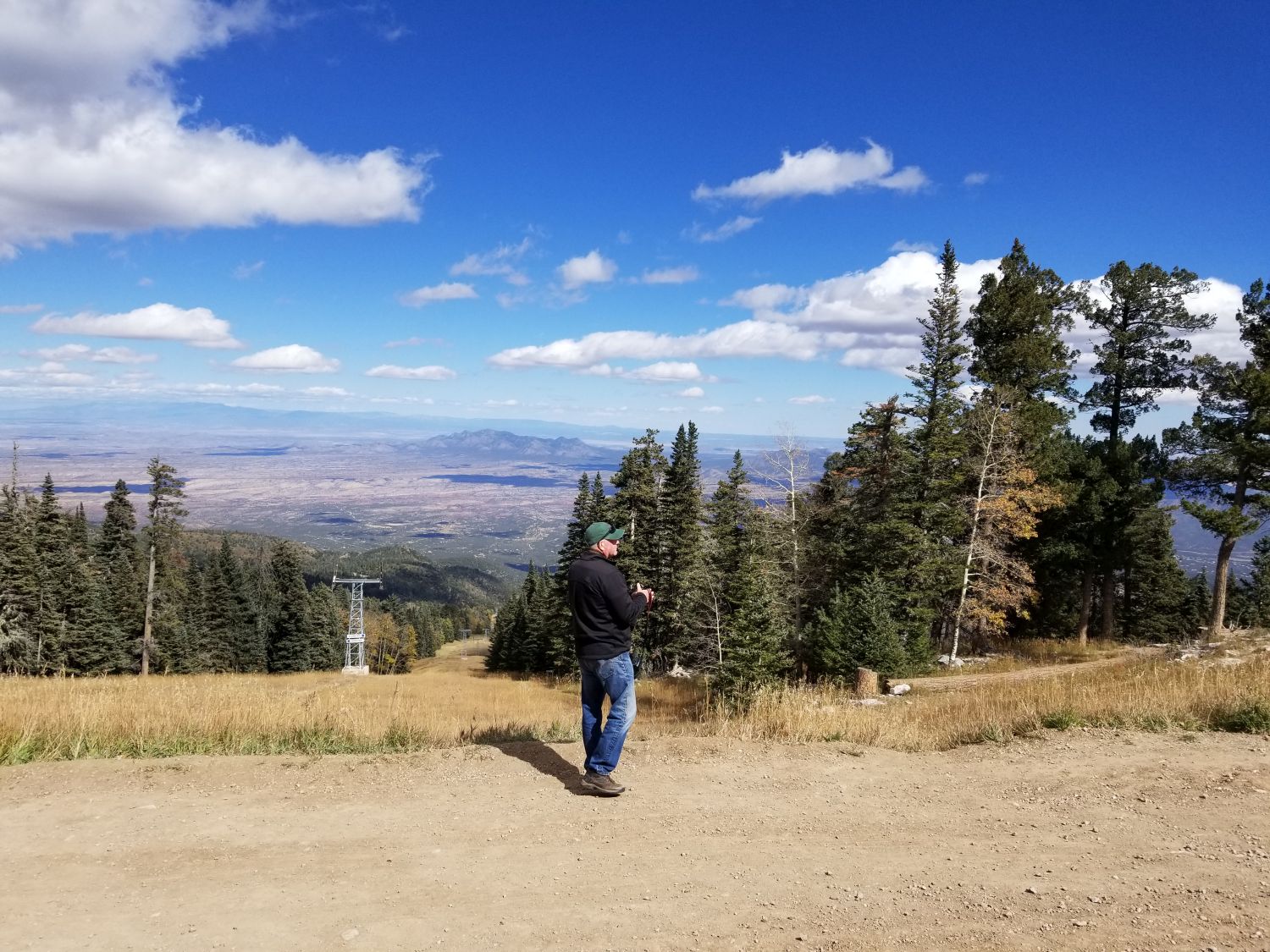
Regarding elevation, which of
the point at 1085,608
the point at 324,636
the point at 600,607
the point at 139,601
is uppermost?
the point at 600,607

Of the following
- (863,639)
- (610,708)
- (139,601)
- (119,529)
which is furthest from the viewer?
(119,529)

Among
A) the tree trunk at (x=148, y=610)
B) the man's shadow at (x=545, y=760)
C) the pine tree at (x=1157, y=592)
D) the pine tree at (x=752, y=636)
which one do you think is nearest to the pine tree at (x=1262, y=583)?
the pine tree at (x=1157, y=592)

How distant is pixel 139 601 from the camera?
1800 inches

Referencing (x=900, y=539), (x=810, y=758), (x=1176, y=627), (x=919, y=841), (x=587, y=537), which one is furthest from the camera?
(x=1176, y=627)

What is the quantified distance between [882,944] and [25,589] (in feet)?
162

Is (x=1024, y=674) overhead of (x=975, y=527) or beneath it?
beneath

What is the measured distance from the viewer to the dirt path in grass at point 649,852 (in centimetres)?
419

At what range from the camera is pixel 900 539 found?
2397 cm

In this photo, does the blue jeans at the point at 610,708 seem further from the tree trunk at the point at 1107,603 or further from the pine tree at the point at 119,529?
the pine tree at the point at 119,529

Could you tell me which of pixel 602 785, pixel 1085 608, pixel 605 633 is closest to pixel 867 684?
pixel 602 785

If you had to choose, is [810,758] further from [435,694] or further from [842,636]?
[435,694]

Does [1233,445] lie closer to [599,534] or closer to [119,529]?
[599,534]

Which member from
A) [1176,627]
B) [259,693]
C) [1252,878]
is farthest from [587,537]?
[1176,627]

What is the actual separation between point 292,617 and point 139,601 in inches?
541
